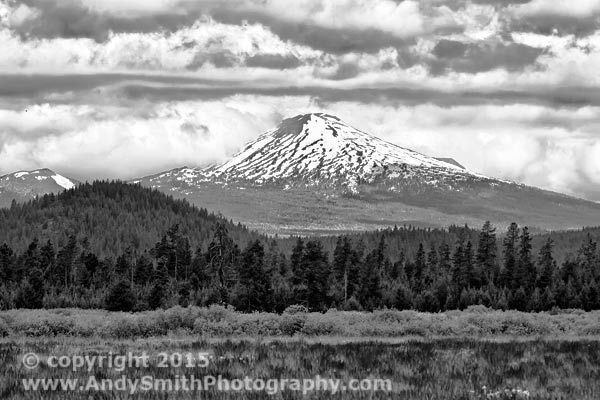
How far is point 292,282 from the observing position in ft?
429

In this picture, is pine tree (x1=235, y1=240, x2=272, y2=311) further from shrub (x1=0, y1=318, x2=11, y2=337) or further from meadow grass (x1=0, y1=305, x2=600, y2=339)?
shrub (x1=0, y1=318, x2=11, y2=337)

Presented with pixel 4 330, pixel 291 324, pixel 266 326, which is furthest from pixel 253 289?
pixel 4 330

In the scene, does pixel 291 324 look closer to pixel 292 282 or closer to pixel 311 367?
pixel 311 367

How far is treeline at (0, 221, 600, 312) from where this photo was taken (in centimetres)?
11400

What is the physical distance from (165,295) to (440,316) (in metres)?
93.6

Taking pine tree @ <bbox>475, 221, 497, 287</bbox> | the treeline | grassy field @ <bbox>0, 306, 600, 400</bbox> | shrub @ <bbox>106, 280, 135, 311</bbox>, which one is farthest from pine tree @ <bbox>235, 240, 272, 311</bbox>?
grassy field @ <bbox>0, 306, 600, 400</bbox>

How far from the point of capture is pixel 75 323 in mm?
31141

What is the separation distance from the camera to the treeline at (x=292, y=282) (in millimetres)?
114000

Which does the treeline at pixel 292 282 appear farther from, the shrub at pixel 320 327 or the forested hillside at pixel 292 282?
the shrub at pixel 320 327

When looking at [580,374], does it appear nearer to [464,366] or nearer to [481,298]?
[464,366]

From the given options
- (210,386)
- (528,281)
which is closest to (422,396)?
(210,386)

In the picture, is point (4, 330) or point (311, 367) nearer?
point (311, 367)

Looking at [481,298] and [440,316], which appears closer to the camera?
[440,316]

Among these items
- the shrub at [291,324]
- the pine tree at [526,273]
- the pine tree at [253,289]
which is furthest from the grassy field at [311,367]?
the pine tree at [526,273]
